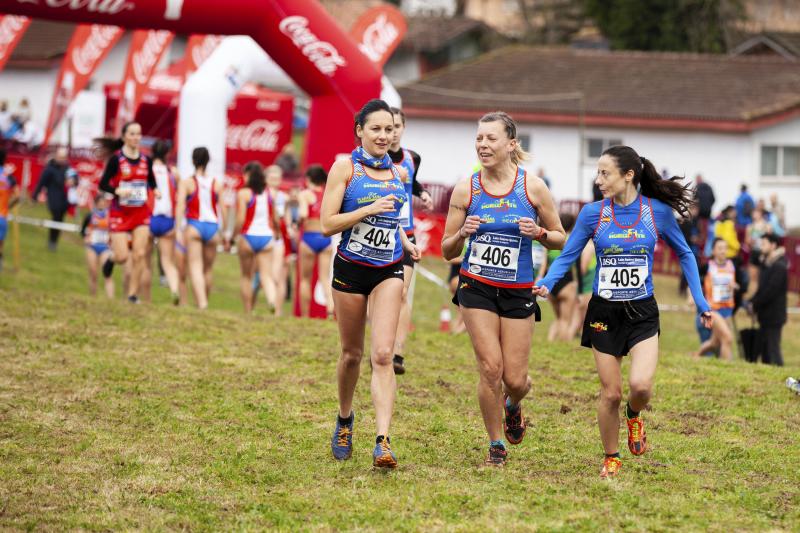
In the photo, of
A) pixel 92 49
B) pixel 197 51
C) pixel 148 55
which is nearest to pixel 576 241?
pixel 197 51

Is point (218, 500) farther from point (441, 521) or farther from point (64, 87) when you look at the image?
point (64, 87)

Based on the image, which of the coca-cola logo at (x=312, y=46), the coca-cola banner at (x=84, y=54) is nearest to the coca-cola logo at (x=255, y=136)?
the coca-cola banner at (x=84, y=54)

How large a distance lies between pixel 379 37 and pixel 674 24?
31.5 metres

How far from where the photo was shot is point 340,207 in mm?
7559

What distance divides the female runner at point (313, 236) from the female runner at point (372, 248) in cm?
712

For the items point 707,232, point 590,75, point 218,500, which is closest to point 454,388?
point 218,500

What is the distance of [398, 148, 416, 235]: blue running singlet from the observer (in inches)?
399

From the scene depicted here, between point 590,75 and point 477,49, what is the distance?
55.5 feet

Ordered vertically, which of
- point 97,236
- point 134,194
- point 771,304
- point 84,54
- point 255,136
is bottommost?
point 771,304

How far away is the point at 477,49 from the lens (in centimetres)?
5791

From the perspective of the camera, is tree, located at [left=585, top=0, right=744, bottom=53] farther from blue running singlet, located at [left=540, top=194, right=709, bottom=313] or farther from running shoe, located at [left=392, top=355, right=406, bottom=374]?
blue running singlet, located at [left=540, top=194, right=709, bottom=313]

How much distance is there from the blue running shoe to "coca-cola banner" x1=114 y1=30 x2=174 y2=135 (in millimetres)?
22024

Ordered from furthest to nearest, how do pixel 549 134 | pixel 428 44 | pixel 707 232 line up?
pixel 428 44
pixel 549 134
pixel 707 232

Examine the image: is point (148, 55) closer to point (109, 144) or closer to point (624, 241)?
point (109, 144)
